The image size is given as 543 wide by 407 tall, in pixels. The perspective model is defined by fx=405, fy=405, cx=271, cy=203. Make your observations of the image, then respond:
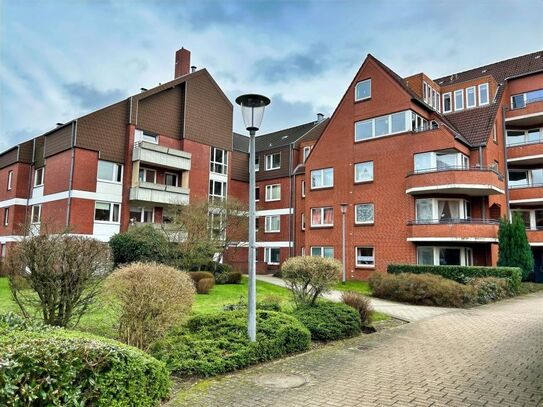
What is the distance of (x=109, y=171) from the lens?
2847cm

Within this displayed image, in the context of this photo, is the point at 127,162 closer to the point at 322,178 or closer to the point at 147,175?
the point at 147,175

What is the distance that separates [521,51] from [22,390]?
4248 centimetres

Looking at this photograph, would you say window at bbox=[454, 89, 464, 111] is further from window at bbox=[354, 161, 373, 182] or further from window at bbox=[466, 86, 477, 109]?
window at bbox=[354, 161, 373, 182]

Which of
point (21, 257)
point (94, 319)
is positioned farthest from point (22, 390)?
point (94, 319)

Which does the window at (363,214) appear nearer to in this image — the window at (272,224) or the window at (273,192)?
the window at (272,224)

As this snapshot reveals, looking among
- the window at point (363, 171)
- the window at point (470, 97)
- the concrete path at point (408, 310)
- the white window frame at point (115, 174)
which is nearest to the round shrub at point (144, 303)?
the concrete path at point (408, 310)

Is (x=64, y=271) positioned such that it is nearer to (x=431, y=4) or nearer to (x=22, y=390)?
(x=22, y=390)

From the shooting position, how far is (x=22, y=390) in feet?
12.7

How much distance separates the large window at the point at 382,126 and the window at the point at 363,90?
1795 mm

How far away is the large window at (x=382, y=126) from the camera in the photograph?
26.6 meters

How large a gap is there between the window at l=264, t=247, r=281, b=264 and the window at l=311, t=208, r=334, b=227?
7.65 m

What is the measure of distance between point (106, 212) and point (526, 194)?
99.1 feet

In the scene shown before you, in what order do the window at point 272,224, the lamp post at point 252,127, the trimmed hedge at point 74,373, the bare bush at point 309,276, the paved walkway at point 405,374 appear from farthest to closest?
the window at point 272,224, the bare bush at point 309,276, the lamp post at point 252,127, the paved walkway at point 405,374, the trimmed hedge at point 74,373

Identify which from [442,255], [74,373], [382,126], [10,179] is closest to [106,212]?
[10,179]
